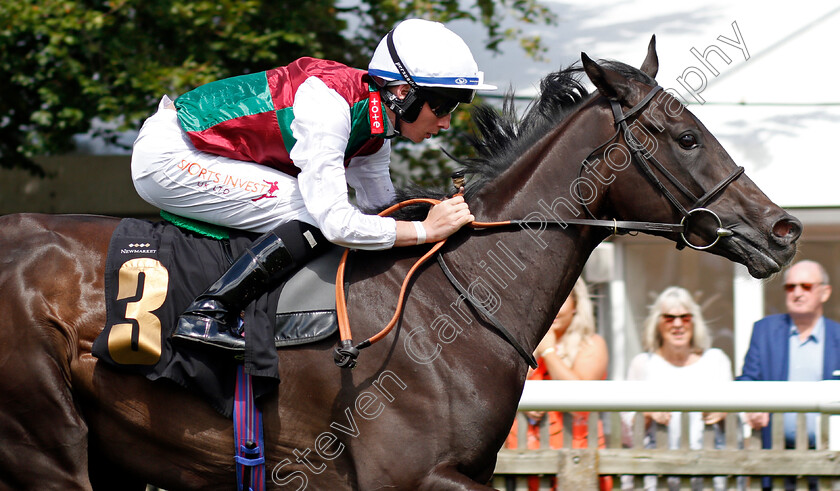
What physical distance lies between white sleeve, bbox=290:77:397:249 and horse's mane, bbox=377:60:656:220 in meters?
0.34

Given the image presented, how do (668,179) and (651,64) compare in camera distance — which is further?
(651,64)

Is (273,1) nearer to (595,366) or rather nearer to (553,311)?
(595,366)

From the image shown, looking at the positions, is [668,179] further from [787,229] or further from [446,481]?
[446,481]

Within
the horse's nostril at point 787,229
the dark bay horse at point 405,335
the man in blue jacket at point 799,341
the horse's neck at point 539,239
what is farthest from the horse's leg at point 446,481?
the man in blue jacket at point 799,341

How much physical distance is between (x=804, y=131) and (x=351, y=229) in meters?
5.01

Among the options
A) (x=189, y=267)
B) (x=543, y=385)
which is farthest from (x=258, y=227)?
(x=543, y=385)

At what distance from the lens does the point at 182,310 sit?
296 cm

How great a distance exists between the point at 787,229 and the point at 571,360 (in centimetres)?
225

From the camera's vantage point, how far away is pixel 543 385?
4.31 m

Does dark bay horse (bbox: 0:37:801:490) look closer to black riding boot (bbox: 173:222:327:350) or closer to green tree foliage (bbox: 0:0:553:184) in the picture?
black riding boot (bbox: 173:222:327:350)

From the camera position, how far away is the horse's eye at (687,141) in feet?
10.1

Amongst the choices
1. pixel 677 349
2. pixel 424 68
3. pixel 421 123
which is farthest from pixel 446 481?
pixel 677 349

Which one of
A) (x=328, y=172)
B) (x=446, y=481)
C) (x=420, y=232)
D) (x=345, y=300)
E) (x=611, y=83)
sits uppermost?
(x=611, y=83)

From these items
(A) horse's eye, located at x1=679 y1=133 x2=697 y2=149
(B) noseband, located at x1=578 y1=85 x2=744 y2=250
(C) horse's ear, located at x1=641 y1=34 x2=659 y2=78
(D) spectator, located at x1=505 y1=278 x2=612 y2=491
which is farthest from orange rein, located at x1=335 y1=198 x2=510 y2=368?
(D) spectator, located at x1=505 y1=278 x2=612 y2=491
